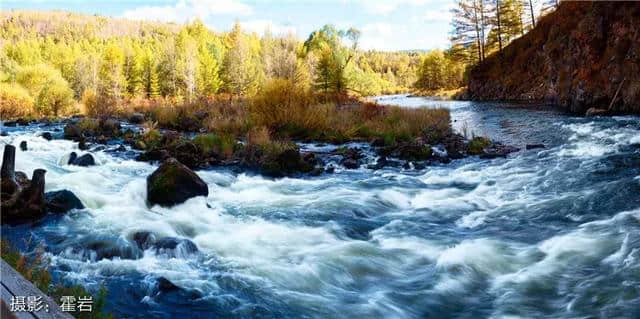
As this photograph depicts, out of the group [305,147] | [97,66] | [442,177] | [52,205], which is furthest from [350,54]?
[52,205]

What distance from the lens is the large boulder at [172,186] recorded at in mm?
11906

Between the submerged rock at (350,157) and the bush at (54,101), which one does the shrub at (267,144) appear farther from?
the bush at (54,101)

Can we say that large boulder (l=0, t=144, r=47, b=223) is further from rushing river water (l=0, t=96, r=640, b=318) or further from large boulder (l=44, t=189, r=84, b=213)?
rushing river water (l=0, t=96, r=640, b=318)

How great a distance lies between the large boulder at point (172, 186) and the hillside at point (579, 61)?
912 inches

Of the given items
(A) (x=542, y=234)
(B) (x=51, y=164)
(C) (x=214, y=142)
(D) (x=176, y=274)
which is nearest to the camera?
(D) (x=176, y=274)

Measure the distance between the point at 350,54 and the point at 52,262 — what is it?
209 feet

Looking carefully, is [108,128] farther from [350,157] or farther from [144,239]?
[144,239]

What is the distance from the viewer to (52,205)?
36.9 ft

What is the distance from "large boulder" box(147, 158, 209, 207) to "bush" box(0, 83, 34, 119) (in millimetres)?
30752

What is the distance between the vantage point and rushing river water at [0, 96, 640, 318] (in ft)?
23.7

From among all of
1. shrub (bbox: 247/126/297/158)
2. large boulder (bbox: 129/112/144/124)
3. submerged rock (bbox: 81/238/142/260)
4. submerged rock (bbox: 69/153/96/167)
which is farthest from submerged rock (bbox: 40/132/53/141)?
submerged rock (bbox: 81/238/142/260)

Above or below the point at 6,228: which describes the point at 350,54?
above

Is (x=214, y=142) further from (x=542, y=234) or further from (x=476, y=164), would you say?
(x=542, y=234)

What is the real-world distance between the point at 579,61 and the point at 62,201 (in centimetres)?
3290
